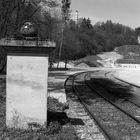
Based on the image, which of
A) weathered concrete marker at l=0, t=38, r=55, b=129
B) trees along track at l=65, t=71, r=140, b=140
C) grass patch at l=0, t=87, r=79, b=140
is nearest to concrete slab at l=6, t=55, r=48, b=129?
weathered concrete marker at l=0, t=38, r=55, b=129

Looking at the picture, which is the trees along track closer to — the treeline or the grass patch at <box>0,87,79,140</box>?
the grass patch at <box>0,87,79,140</box>

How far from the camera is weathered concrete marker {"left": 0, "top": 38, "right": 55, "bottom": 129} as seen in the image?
7227mm

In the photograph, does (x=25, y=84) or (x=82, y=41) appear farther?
(x=82, y=41)

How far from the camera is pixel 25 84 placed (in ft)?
23.9

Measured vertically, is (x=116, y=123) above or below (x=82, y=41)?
below

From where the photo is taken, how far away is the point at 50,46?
7109mm

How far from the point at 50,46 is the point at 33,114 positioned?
1652mm

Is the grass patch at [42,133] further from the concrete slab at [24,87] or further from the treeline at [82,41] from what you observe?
the treeline at [82,41]

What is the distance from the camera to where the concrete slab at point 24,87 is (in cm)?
725

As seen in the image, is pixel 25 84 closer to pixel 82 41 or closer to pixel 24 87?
pixel 24 87

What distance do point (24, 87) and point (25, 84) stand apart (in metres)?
0.07

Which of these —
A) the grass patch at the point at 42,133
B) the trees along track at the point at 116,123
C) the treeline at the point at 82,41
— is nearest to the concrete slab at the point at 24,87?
the grass patch at the point at 42,133

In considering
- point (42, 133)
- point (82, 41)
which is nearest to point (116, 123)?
point (42, 133)

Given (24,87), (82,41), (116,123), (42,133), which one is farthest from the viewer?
(82,41)
